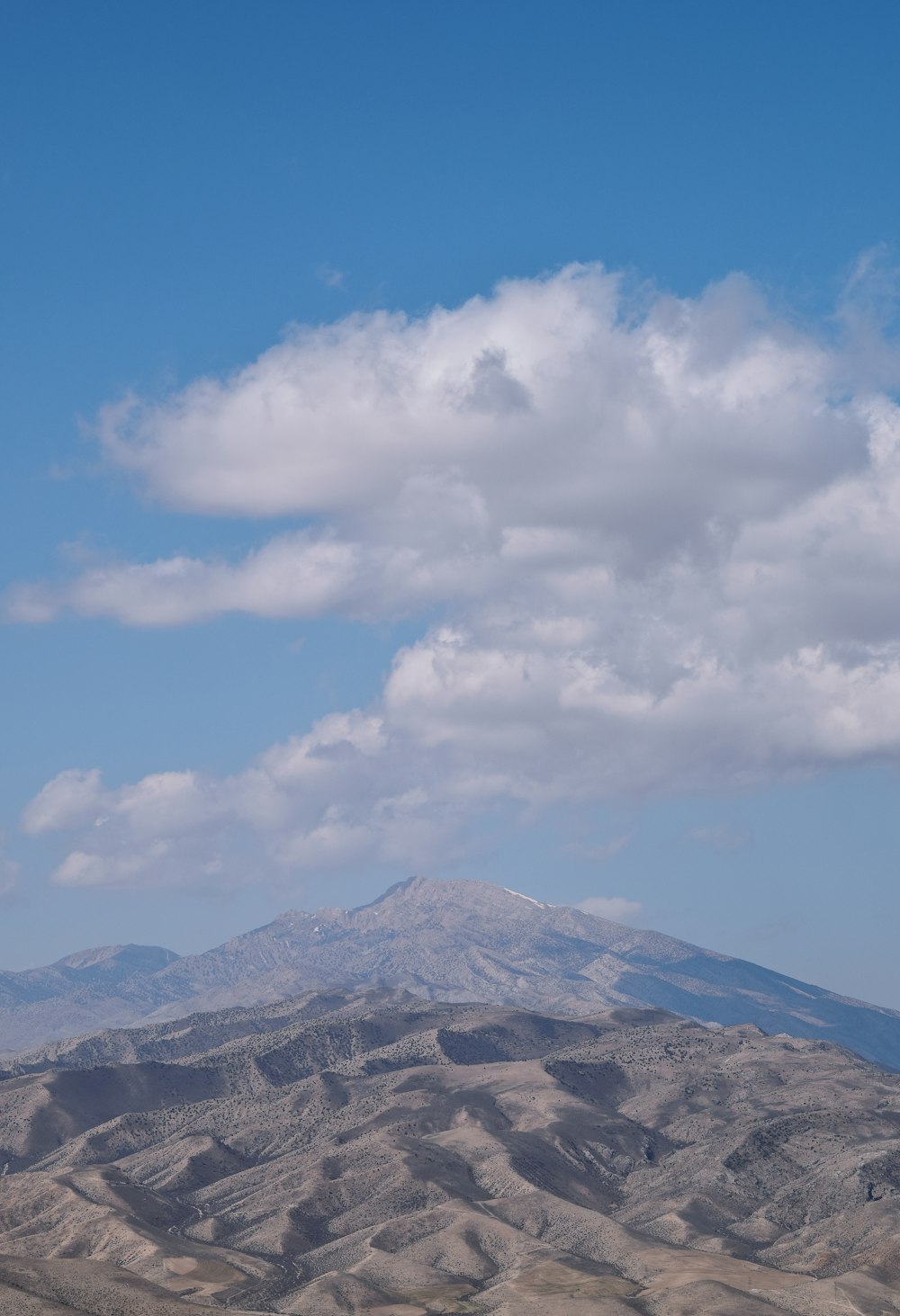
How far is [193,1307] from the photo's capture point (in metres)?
199

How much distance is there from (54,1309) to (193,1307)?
20.2m

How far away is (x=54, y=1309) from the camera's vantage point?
186 metres

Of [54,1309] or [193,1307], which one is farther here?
[193,1307]
